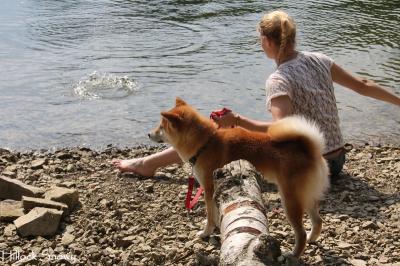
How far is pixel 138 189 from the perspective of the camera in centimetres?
531

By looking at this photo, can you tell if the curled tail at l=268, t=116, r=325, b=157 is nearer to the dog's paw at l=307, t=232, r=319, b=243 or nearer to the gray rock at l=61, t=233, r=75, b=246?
the dog's paw at l=307, t=232, r=319, b=243

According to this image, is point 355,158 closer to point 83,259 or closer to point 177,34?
point 83,259

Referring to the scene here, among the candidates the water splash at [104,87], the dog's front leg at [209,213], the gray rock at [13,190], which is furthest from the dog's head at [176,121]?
the water splash at [104,87]

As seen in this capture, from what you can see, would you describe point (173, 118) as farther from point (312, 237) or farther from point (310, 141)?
point (312, 237)

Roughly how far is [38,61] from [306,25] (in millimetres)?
6118

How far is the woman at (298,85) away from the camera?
14.9 ft

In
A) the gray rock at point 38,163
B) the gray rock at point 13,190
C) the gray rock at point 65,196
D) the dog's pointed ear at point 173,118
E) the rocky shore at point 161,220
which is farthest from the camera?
the gray rock at point 38,163

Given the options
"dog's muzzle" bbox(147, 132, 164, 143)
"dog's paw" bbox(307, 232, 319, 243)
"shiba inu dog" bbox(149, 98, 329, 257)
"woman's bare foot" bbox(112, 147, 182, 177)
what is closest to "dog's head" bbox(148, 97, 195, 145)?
"shiba inu dog" bbox(149, 98, 329, 257)

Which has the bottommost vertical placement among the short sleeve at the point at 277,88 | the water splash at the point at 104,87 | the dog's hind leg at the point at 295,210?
the water splash at the point at 104,87

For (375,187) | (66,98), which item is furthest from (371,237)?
(66,98)

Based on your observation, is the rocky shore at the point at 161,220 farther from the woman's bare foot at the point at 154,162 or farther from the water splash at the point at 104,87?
the water splash at the point at 104,87

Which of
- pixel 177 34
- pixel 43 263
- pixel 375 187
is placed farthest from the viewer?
pixel 177 34

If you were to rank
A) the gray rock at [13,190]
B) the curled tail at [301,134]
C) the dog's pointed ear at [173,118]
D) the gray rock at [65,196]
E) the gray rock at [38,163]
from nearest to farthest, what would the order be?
the curled tail at [301,134] → the dog's pointed ear at [173,118] → the gray rock at [65,196] → the gray rock at [13,190] → the gray rock at [38,163]

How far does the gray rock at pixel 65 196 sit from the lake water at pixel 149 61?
224 centimetres
